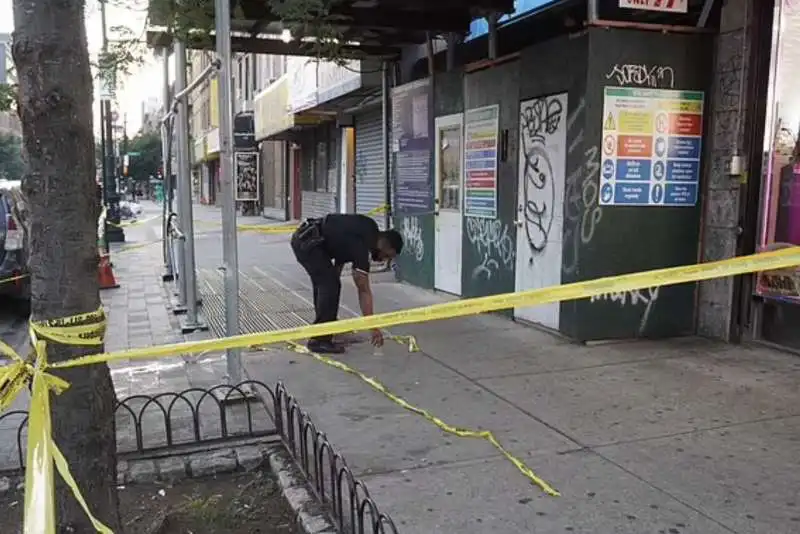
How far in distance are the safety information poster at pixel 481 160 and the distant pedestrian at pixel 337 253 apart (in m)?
2.15

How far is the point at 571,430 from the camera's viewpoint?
4.68 meters

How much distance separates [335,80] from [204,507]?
10.2 meters

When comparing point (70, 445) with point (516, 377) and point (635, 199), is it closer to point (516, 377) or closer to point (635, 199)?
point (516, 377)

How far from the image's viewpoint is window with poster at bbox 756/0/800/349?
6.21 meters

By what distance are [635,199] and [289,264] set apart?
799 centimetres

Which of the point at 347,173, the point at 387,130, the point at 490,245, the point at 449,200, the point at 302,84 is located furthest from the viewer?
the point at 347,173

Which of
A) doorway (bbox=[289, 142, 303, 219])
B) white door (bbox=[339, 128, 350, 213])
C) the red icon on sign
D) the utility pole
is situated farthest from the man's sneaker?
doorway (bbox=[289, 142, 303, 219])

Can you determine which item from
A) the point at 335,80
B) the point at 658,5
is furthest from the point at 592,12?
the point at 335,80

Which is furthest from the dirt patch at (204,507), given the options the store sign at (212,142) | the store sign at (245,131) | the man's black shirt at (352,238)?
the store sign at (212,142)

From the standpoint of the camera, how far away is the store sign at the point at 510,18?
752 centimetres

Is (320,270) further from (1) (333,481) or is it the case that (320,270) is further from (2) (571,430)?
(1) (333,481)

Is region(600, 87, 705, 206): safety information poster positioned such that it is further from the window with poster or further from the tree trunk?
the tree trunk

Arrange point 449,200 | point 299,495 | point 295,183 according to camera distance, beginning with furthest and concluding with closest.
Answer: point 295,183 < point 449,200 < point 299,495

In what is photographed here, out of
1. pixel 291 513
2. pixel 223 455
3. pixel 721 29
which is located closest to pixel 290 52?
pixel 721 29
